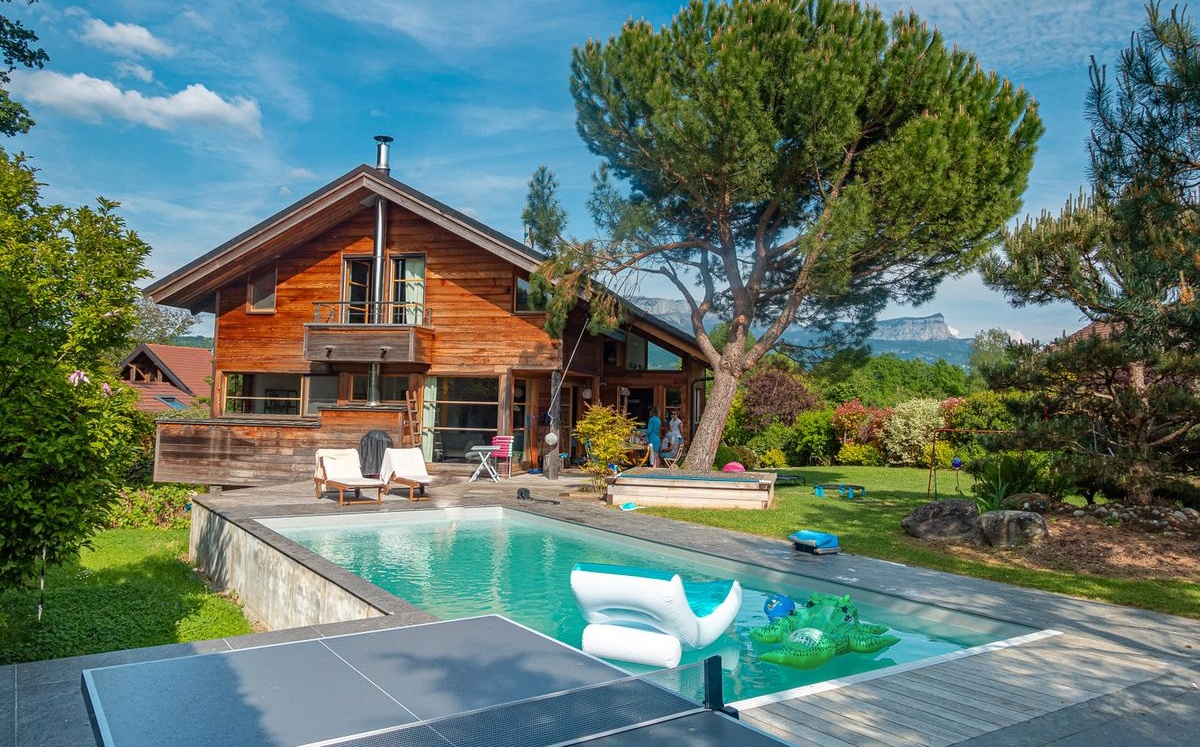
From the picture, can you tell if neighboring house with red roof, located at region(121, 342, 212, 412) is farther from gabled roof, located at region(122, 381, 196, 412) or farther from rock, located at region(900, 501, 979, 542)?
rock, located at region(900, 501, 979, 542)

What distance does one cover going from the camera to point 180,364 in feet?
124

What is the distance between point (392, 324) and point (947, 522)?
1279 cm

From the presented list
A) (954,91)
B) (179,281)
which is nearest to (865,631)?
(954,91)

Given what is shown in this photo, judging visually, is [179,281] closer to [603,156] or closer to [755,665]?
[603,156]

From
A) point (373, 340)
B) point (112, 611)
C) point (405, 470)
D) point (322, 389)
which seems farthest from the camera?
point (322, 389)

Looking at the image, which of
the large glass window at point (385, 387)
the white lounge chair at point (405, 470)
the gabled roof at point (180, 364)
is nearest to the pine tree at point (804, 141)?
the white lounge chair at point (405, 470)

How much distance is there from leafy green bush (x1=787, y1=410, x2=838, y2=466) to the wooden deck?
21.2 metres

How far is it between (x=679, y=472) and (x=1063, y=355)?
→ 6823mm

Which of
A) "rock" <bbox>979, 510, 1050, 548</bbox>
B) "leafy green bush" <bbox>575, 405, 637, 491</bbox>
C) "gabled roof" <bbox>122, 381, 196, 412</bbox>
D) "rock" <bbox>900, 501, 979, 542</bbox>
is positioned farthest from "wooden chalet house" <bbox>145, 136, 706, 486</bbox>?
"gabled roof" <bbox>122, 381, 196, 412</bbox>

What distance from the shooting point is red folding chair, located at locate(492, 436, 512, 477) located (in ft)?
56.2

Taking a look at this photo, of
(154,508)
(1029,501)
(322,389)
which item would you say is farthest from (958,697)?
(322,389)

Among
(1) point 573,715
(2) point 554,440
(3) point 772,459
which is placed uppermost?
(2) point 554,440

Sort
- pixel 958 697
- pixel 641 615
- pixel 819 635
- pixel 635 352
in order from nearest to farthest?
1. pixel 958 697
2. pixel 641 615
3. pixel 819 635
4. pixel 635 352

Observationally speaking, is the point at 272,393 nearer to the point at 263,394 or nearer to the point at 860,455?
the point at 263,394
